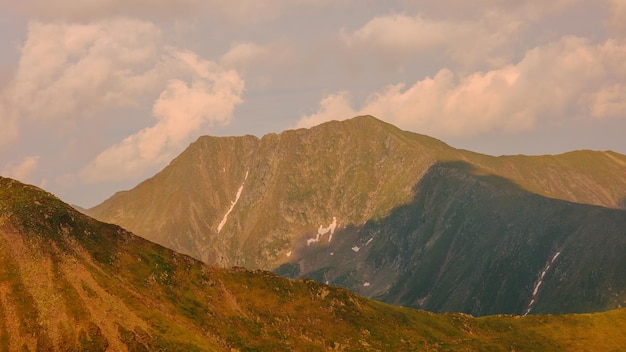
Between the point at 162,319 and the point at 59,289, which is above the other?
the point at 59,289

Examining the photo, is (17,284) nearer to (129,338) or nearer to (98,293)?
(98,293)

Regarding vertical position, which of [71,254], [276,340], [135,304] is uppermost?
[71,254]

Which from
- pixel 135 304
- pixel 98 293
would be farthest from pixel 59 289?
pixel 135 304

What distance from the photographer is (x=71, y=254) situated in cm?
19775

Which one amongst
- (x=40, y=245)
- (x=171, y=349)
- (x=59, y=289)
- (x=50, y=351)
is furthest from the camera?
(x=40, y=245)

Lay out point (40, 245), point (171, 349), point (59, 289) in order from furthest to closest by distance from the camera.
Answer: point (40, 245) < point (59, 289) < point (171, 349)

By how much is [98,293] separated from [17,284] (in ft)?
74.2

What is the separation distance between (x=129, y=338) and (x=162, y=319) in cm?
1492

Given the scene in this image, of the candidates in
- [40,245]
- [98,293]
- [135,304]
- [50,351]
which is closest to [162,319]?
[135,304]

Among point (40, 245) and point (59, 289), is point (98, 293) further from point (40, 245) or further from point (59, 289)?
point (40, 245)

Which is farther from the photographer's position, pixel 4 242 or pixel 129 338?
pixel 4 242

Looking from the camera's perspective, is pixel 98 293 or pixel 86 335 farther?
pixel 98 293

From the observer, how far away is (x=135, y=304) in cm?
18338

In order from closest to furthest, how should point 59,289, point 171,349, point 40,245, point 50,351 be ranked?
point 50,351 < point 171,349 < point 59,289 < point 40,245
